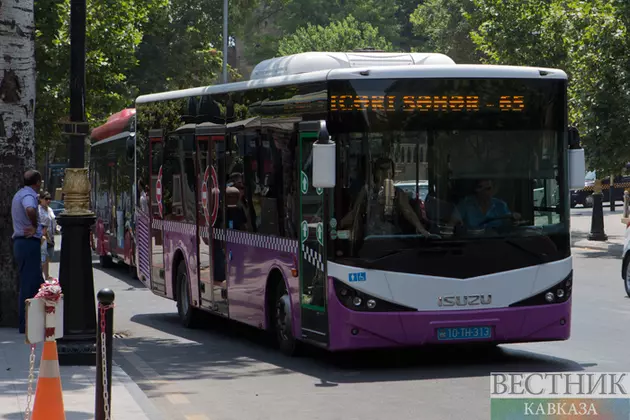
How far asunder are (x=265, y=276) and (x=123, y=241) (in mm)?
14655

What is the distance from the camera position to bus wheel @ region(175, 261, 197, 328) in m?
17.5

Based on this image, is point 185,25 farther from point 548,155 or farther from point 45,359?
point 45,359

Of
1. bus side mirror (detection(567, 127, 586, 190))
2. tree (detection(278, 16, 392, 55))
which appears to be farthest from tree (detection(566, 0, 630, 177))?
tree (detection(278, 16, 392, 55))

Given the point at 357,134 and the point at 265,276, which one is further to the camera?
the point at 265,276

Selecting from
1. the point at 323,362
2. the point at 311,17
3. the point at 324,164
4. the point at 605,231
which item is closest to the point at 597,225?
the point at 605,231

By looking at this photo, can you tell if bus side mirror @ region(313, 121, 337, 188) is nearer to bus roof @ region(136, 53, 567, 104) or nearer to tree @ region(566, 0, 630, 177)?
bus roof @ region(136, 53, 567, 104)

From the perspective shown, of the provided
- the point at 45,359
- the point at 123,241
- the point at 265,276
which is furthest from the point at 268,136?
A: the point at 123,241

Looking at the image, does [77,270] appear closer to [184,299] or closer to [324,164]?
[324,164]

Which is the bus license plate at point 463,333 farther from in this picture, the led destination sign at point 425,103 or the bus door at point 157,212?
the bus door at point 157,212

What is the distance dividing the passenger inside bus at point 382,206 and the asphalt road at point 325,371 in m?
1.37

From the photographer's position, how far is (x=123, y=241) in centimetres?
2844

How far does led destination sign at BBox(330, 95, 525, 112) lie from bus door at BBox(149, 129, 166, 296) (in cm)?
661

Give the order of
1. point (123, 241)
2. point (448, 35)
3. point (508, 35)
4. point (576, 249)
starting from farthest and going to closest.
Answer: point (448, 35) → point (508, 35) → point (576, 249) → point (123, 241)

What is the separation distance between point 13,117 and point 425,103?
5.64m
